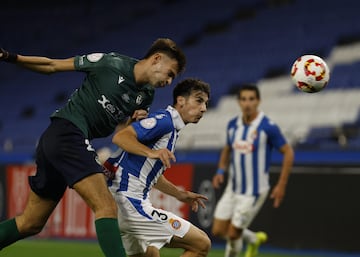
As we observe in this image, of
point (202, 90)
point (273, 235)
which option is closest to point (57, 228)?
point (273, 235)

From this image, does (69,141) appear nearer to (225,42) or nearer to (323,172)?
(323,172)

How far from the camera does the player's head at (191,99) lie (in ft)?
22.1

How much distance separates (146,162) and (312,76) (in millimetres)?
2450

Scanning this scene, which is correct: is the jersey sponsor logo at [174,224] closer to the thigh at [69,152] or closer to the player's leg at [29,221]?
the thigh at [69,152]

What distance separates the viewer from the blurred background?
1276cm

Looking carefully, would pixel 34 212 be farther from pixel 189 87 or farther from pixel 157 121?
pixel 189 87

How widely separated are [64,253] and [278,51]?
994 centimetres

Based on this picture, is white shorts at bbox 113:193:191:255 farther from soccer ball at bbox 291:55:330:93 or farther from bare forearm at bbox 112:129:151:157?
soccer ball at bbox 291:55:330:93

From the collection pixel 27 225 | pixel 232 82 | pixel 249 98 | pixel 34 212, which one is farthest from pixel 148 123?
pixel 232 82

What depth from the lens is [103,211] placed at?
6.11 meters

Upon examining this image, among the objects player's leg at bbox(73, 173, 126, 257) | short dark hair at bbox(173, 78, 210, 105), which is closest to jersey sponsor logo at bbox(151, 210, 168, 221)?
player's leg at bbox(73, 173, 126, 257)

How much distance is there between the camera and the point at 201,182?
14.0 meters

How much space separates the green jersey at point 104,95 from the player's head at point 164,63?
0.51 feet

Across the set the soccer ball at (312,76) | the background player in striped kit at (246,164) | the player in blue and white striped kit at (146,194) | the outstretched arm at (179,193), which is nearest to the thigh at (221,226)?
the background player in striped kit at (246,164)
